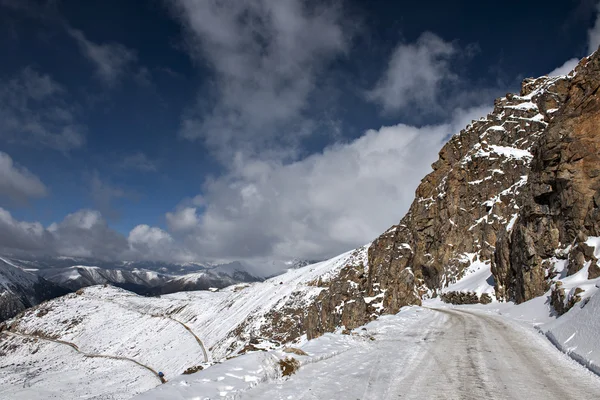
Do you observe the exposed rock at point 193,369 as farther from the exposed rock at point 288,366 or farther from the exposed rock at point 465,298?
the exposed rock at point 465,298

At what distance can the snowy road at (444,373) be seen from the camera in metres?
8.31

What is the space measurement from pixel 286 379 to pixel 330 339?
6530 millimetres

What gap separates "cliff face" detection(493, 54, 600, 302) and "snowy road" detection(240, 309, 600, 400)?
19547mm

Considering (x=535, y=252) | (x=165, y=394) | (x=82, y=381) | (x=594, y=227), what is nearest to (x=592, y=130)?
(x=594, y=227)

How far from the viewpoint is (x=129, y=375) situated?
8362 cm

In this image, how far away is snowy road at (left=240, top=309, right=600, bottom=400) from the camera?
327 inches

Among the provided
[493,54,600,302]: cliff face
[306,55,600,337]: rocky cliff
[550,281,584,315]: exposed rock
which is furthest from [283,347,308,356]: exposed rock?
[306,55,600,337]: rocky cliff

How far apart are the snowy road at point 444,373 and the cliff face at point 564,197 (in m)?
19.5

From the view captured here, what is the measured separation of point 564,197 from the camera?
104ft

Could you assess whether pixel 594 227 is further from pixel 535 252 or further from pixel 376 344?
pixel 376 344

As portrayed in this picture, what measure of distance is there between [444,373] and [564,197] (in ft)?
103

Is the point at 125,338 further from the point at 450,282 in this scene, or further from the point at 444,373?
the point at 444,373

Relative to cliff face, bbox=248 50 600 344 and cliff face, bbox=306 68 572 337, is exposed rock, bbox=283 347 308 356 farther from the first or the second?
cliff face, bbox=306 68 572 337

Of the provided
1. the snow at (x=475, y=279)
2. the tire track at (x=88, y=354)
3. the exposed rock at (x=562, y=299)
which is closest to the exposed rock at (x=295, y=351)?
the exposed rock at (x=562, y=299)
